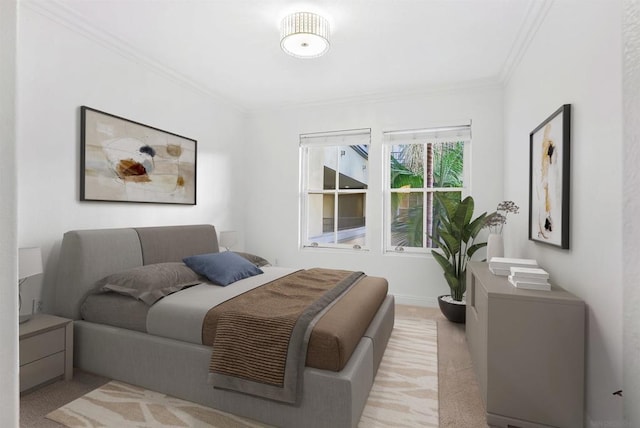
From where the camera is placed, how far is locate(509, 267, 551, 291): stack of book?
5.78ft

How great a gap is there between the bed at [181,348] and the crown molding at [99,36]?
A: 5.33 feet

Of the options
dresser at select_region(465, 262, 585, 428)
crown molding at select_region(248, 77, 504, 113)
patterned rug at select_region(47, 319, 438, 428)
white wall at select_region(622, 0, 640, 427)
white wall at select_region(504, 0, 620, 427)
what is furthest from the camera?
crown molding at select_region(248, 77, 504, 113)

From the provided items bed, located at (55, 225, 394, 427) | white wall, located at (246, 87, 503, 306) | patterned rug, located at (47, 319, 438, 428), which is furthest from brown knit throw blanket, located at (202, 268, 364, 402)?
white wall, located at (246, 87, 503, 306)

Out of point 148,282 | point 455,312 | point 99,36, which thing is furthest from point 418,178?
point 99,36

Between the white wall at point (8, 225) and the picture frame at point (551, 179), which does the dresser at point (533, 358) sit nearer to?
the picture frame at point (551, 179)

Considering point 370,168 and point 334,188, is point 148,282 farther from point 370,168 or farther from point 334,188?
point 370,168

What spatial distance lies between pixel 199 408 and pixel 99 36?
9.85ft

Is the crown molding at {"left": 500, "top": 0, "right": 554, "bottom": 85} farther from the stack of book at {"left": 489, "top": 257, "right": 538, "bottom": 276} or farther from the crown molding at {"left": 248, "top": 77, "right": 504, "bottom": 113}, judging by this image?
the stack of book at {"left": 489, "top": 257, "right": 538, "bottom": 276}

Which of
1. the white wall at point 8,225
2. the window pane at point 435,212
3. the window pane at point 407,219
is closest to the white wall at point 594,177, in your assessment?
the window pane at point 435,212

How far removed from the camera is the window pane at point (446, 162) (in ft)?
12.5

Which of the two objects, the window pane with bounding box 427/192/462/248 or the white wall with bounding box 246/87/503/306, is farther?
the window pane with bounding box 427/192/462/248

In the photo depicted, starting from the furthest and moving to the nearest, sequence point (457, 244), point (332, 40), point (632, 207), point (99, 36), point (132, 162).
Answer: point (457, 244) < point (132, 162) < point (332, 40) < point (99, 36) < point (632, 207)

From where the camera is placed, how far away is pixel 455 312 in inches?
126

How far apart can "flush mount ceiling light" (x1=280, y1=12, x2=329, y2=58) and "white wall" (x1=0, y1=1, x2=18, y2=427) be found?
222cm
